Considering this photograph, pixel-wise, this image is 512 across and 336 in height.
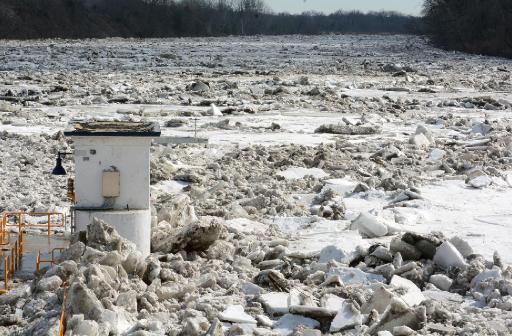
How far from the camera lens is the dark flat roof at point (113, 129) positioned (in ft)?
24.3

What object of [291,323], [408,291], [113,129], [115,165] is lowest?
[291,323]

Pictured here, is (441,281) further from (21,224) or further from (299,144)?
(299,144)

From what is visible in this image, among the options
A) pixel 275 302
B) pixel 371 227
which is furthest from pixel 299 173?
pixel 275 302

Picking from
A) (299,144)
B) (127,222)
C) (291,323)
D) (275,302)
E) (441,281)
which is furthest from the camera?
(299,144)

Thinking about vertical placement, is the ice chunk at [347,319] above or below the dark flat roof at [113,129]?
below

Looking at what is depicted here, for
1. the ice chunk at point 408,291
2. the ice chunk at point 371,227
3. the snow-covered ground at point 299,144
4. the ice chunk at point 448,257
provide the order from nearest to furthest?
the ice chunk at point 408,291 < the ice chunk at point 448,257 < the ice chunk at point 371,227 < the snow-covered ground at point 299,144

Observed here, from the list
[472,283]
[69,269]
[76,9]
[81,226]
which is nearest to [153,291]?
[69,269]

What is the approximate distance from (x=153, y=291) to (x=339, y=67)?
27186mm

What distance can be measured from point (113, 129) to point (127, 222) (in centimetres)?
79

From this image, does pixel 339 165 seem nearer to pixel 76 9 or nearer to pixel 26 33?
pixel 26 33

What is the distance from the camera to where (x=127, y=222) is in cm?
745

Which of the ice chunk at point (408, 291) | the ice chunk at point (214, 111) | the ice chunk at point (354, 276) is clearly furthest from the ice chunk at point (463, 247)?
the ice chunk at point (214, 111)

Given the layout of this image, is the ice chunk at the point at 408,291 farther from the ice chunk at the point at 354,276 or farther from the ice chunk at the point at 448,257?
the ice chunk at the point at 448,257

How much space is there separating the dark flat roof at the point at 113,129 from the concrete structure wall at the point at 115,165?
0.04m
